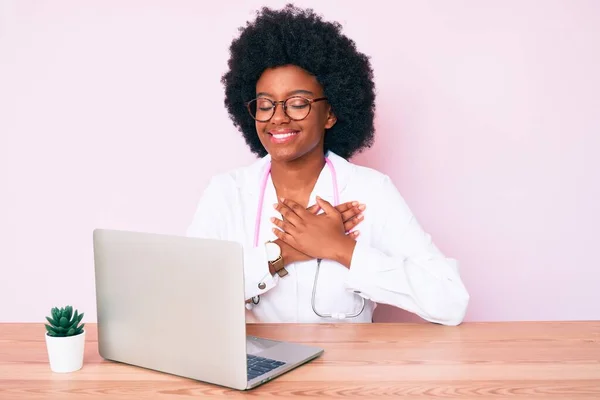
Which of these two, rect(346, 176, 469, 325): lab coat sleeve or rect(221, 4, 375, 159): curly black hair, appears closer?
rect(346, 176, 469, 325): lab coat sleeve

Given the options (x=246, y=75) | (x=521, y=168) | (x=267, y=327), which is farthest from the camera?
(x=521, y=168)

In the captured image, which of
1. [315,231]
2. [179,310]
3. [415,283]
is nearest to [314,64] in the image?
[315,231]

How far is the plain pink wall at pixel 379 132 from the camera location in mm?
2646

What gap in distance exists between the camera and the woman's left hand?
77.2 inches

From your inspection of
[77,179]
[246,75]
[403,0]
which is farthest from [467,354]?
[77,179]

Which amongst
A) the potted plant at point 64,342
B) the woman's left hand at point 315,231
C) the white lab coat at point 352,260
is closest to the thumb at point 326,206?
the woman's left hand at point 315,231

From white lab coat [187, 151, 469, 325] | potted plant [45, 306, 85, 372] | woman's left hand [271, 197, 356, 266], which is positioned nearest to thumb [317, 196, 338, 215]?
woman's left hand [271, 197, 356, 266]

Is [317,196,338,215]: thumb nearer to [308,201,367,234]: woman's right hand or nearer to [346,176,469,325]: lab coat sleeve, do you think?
[308,201,367,234]: woman's right hand

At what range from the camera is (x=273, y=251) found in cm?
200

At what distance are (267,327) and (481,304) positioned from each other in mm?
1309

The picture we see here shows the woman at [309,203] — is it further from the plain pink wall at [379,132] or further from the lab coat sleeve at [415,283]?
the plain pink wall at [379,132]

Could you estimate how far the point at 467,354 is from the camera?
150cm

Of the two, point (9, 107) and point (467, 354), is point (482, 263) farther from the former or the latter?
point (9, 107)

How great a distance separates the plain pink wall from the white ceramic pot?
1.45m
